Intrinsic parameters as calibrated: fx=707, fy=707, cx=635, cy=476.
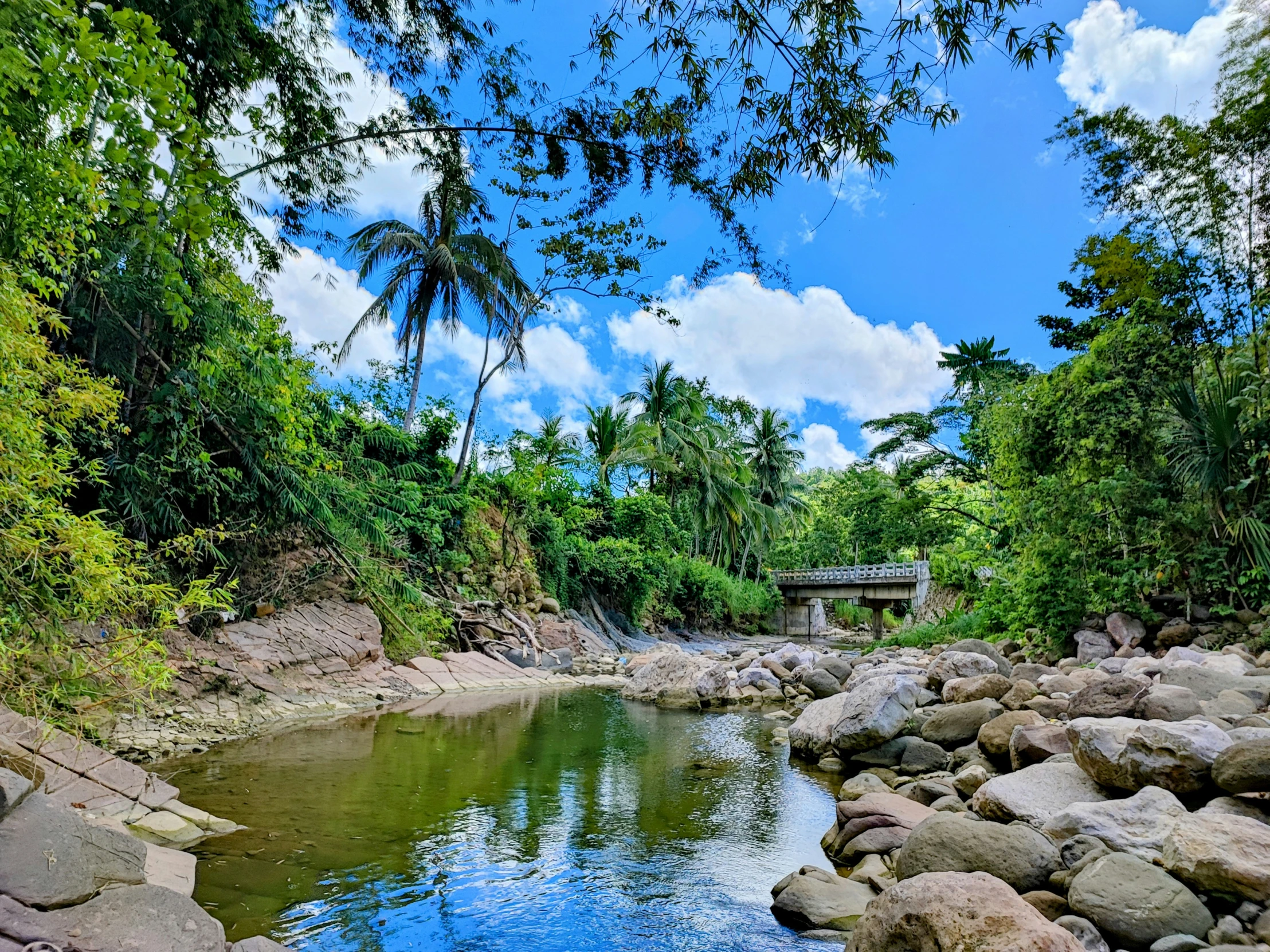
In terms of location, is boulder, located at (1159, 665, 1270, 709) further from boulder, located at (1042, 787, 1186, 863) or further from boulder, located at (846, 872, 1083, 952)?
boulder, located at (846, 872, 1083, 952)

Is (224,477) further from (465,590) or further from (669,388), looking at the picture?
(669,388)

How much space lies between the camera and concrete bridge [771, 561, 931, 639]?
28.2 meters

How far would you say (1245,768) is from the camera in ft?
13.0

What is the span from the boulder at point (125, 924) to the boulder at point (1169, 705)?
6.20 m

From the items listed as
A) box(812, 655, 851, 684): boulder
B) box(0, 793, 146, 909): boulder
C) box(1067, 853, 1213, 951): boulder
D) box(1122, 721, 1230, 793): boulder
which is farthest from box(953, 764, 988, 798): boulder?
box(812, 655, 851, 684): boulder

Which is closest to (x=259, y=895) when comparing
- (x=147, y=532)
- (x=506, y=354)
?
(x=147, y=532)

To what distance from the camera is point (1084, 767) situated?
4750mm

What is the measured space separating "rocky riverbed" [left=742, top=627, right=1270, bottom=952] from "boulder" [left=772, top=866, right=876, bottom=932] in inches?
0.4

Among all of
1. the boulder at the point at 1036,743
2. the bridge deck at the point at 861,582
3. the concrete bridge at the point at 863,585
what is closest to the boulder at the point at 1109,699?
the boulder at the point at 1036,743

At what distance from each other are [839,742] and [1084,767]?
290cm

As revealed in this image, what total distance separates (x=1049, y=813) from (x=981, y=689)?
3330mm

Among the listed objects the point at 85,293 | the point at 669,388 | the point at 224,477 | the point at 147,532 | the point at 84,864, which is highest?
the point at 669,388

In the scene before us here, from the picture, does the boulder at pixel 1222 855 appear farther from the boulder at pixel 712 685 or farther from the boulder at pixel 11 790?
the boulder at pixel 712 685

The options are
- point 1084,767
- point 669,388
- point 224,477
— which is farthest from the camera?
point 669,388
